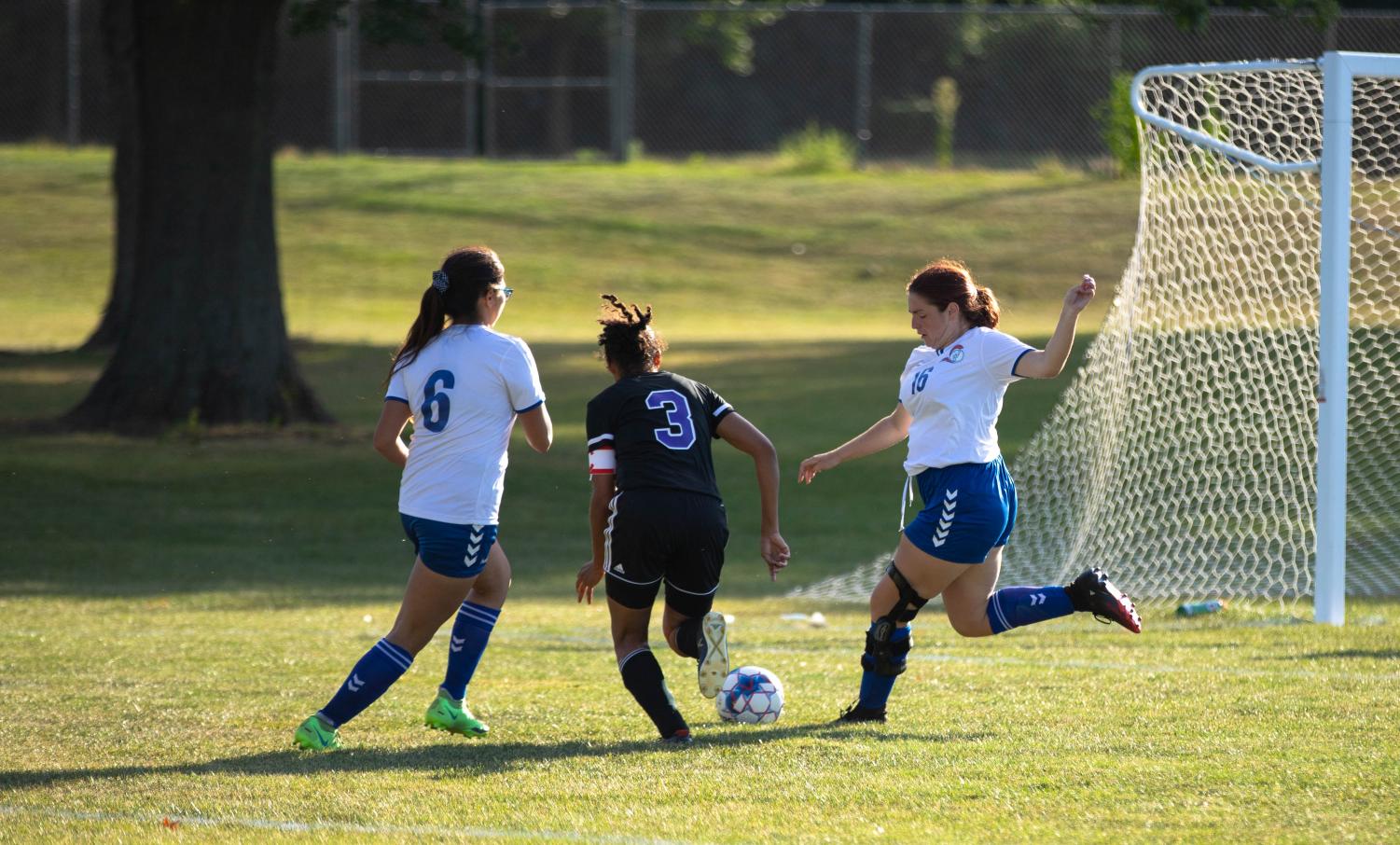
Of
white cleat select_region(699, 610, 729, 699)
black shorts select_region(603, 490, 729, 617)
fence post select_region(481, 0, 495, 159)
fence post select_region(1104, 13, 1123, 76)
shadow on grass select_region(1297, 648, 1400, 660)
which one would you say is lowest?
shadow on grass select_region(1297, 648, 1400, 660)

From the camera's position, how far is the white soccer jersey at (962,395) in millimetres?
5754

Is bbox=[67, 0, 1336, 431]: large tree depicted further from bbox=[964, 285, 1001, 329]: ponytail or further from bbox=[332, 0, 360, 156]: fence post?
bbox=[332, 0, 360, 156]: fence post

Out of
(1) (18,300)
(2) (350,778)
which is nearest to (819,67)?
(1) (18,300)

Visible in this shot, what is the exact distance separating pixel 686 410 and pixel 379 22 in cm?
1059

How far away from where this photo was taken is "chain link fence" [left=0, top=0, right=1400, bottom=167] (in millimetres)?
31812

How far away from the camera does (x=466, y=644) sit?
228 inches

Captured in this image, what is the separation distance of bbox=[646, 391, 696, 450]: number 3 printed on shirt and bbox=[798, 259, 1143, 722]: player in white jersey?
2.72 feet

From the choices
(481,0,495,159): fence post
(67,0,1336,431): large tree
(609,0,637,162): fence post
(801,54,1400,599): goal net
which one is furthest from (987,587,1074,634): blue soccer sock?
(481,0,495,159): fence post

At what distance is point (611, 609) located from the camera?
5.67m

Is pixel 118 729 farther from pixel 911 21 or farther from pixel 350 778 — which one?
pixel 911 21

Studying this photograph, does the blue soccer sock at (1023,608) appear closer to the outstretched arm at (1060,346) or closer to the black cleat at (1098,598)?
the black cleat at (1098,598)

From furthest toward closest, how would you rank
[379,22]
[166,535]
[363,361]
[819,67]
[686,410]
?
[819,67] → [363,361] → [379,22] → [166,535] → [686,410]

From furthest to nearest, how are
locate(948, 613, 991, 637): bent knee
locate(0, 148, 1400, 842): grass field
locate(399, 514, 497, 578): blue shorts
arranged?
locate(948, 613, 991, 637): bent knee, locate(399, 514, 497, 578): blue shorts, locate(0, 148, 1400, 842): grass field

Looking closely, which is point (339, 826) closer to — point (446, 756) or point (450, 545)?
point (446, 756)
